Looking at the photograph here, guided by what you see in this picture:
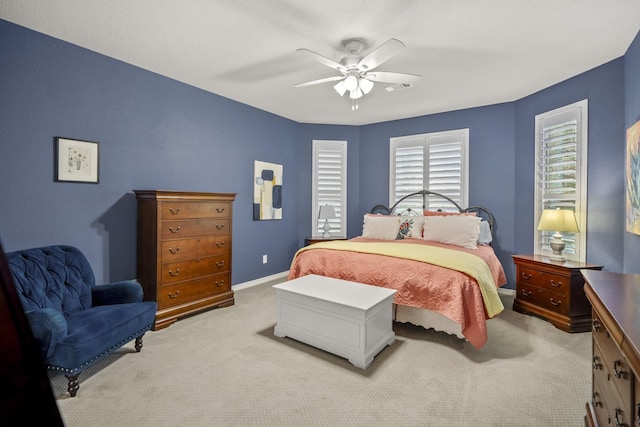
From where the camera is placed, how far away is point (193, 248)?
3480 mm

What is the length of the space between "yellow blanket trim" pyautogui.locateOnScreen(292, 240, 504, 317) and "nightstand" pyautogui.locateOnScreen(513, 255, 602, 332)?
649 mm

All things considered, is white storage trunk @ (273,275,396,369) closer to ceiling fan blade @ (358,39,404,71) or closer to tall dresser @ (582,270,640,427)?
tall dresser @ (582,270,640,427)

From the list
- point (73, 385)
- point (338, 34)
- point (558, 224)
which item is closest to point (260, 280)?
point (73, 385)

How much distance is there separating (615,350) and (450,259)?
171cm

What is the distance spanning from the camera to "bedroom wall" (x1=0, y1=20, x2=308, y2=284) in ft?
8.64

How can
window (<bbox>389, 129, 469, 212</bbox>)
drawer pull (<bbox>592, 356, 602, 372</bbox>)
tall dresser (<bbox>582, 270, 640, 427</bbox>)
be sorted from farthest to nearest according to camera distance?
window (<bbox>389, 129, 469, 212</bbox>), drawer pull (<bbox>592, 356, 602, 372</bbox>), tall dresser (<bbox>582, 270, 640, 427</bbox>)

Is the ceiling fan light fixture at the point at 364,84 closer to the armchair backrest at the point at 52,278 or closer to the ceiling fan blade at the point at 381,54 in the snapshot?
A: the ceiling fan blade at the point at 381,54

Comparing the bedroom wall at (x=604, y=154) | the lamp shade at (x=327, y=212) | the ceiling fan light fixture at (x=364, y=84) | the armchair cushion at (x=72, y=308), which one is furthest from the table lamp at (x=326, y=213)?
the bedroom wall at (x=604, y=154)

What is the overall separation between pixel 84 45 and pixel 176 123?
3.59ft

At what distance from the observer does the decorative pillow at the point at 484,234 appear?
171 inches

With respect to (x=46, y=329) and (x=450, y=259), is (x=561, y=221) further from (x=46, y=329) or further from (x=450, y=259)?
(x=46, y=329)

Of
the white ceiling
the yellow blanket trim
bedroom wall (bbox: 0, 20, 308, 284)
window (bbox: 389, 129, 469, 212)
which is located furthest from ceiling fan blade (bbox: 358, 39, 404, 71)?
window (bbox: 389, 129, 469, 212)

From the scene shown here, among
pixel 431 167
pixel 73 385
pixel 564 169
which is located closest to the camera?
pixel 73 385

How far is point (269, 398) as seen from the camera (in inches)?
81.3
